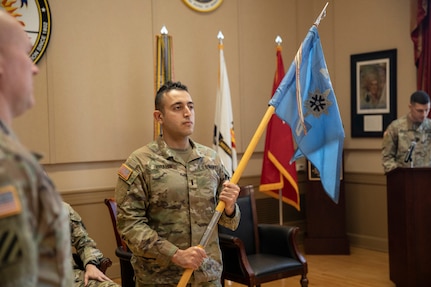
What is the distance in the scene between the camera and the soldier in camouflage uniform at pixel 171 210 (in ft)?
6.72

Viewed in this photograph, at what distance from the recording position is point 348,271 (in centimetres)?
484

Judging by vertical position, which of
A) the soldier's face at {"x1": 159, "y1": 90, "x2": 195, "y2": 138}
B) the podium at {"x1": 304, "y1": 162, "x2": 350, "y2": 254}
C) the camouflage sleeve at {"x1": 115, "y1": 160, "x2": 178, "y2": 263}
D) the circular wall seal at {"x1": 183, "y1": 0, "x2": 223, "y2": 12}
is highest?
the circular wall seal at {"x1": 183, "y1": 0, "x2": 223, "y2": 12}

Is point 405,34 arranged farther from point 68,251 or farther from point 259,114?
point 68,251

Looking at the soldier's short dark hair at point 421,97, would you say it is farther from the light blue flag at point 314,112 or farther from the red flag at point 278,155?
the light blue flag at point 314,112

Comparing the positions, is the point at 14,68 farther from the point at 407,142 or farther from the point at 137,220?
the point at 407,142

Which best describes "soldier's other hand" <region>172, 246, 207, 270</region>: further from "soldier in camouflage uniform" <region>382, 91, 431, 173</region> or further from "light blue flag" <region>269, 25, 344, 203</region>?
"soldier in camouflage uniform" <region>382, 91, 431, 173</region>

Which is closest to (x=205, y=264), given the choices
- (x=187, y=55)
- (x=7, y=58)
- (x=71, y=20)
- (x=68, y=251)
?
(x=68, y=251)

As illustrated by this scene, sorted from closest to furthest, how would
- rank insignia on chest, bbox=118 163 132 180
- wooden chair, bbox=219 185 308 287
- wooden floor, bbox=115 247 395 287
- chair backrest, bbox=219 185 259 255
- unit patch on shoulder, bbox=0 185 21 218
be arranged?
1. unit patch on shoulder, bbox=0 185 21 218
2. rank insignia on chest, bbox=118 163 132 180
3. wooden chair, bbox=219 185 308 287
4. chair backrest, bbox=219 185 259 255
5. wooden floor, bbox=115 247 395 287

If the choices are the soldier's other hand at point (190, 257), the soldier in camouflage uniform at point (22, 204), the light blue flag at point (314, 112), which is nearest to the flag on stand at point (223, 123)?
the light blue flag at point (314, 112)

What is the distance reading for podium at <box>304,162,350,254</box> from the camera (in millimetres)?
5535

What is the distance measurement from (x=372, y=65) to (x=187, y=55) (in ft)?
6.56

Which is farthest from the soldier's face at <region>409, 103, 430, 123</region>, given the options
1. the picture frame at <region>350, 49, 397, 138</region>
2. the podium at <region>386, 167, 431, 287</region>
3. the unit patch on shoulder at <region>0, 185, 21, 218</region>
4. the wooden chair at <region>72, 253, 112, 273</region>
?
the unit patch on shoulder at <region>0, 185, 21, 218</region>

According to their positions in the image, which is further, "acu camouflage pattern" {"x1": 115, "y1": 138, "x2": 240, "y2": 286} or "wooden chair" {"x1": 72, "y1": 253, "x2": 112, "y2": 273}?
"wooden chair" {"x1": 72, "y1": 253, "x2": 112, "y2": 273}

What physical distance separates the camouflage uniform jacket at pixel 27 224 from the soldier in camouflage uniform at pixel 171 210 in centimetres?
119
